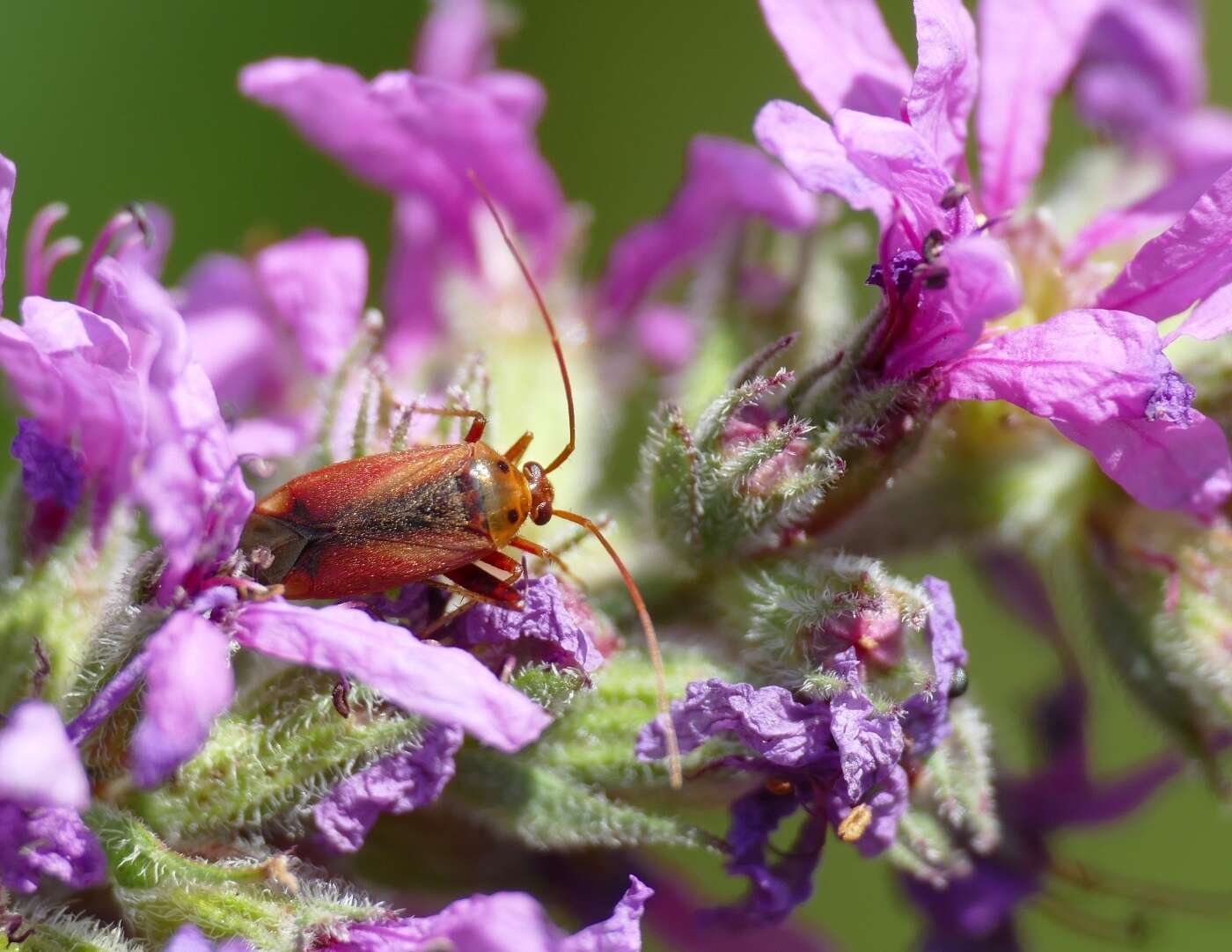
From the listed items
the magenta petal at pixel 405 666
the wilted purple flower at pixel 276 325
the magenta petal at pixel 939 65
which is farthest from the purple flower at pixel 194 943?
the magenta petal at pixel 939 65

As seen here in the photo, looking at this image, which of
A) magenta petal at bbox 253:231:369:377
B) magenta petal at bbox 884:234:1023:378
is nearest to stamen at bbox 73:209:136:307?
magenta petal at bbox 253:231:369:377


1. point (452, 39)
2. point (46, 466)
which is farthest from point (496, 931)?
point (452, 39)

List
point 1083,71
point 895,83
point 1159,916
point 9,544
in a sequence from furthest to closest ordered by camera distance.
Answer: point 1083,71, point 1159,916, point 895,83, point 9,544

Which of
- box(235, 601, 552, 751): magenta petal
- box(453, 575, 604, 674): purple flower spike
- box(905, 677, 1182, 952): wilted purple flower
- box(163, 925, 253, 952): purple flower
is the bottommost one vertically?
box(905, 677, 1182, 952): wilted purple flower

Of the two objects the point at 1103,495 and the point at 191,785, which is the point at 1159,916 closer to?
the point at 1103,495

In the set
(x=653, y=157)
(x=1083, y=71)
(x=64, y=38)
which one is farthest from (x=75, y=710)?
(x=653, y=157)

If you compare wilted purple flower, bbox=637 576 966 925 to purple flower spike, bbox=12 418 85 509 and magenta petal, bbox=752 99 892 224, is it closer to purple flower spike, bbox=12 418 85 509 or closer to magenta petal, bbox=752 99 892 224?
magenta petal, bbox=752 99 892 224
